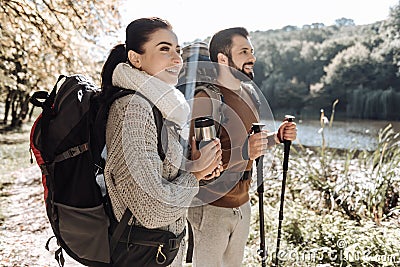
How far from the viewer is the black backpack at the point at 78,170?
1640 mm

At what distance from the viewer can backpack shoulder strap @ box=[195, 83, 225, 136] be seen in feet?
7.36

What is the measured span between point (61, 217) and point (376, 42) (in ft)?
148

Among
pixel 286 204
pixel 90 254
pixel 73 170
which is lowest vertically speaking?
pixel 286 204

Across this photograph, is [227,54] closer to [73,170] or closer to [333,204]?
[73,170]

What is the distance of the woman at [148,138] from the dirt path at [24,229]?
2646mm

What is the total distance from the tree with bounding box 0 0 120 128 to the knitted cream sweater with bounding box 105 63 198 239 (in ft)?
16.2

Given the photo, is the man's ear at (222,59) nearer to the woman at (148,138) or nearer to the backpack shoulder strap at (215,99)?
the backpack shoulder strap at (215,99)

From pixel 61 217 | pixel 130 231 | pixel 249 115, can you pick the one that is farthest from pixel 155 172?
pixel 249 115

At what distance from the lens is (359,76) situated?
40.2 m

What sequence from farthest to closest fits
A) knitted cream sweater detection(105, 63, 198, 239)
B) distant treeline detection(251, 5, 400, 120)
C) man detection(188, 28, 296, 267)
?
distant treeline detection(251, 5, 400, 120) < man detection(188, 28, 296, 267) < knitted cream sweater detection(105, 63, 198, 239)

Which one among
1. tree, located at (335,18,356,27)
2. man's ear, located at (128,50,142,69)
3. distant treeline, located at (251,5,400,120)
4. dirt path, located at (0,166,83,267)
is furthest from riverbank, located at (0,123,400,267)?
tree, located at (335,18,356,27)

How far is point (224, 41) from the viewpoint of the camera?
2430 millimetres

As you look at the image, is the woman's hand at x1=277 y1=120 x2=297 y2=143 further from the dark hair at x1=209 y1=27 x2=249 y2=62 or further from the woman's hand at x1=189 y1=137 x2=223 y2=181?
the woman's hand at x1=189 y1=137 x2=223 y2=181

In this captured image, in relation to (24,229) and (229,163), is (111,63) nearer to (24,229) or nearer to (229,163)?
(229,163)
